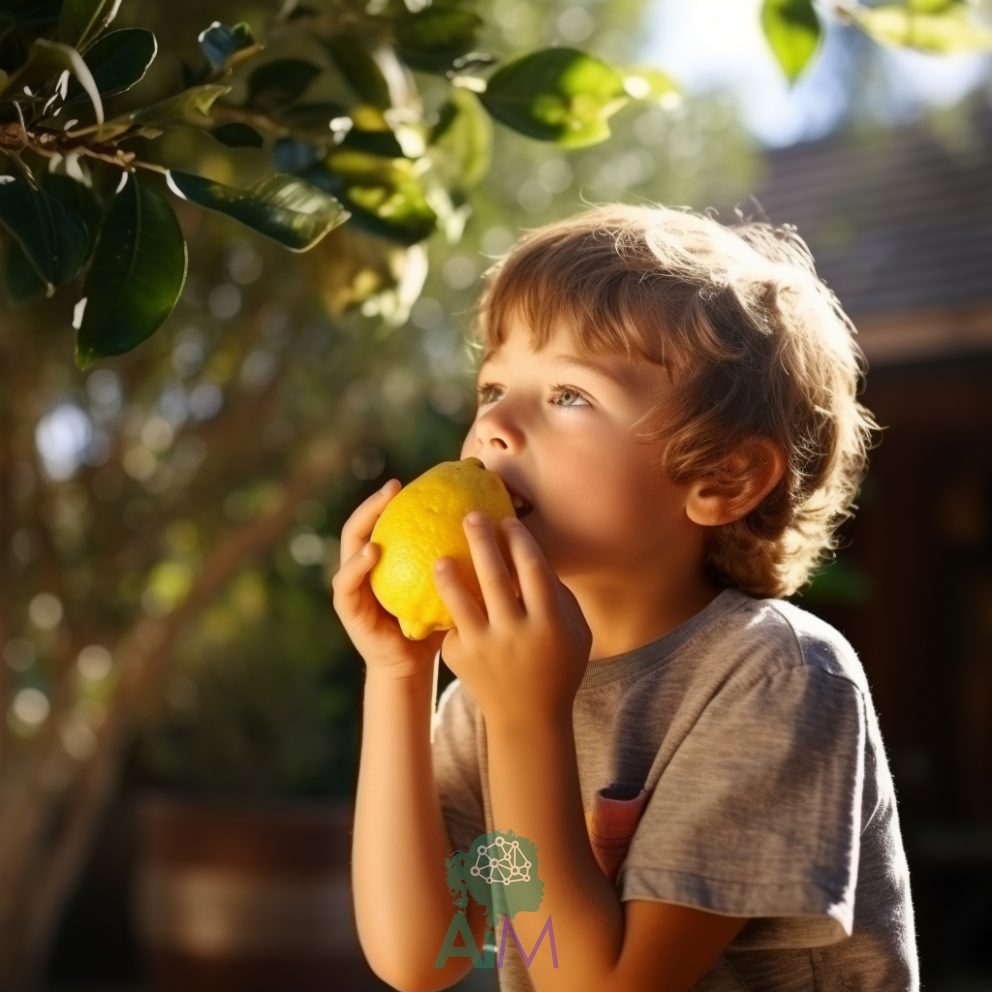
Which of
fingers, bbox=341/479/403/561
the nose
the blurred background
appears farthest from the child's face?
the blurred background

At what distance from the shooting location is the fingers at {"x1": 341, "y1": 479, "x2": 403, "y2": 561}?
140 centimetres

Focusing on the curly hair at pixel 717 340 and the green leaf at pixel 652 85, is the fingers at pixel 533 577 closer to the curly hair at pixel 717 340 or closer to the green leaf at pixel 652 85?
the curly hair at pixel 717 340

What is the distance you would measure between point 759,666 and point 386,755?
46 centimetres

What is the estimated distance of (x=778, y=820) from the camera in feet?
3.98

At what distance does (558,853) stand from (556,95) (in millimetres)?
841

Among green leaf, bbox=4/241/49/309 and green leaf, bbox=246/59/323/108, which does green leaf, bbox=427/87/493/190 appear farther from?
green leaf, bbox=4/241/49/309

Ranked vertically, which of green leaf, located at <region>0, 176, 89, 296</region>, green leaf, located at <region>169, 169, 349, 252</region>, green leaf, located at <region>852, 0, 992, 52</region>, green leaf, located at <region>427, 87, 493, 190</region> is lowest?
green leaf, located at <region>427, 87, 493, 190</region>

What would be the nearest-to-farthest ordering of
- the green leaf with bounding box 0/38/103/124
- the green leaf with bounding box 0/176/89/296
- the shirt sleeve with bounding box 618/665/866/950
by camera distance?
the green leaf with bounding box 0/38/103/124 → the green leaf with bounding box 0/176/89/296 → the shirt sleeve with bounding box 618/665/866/950

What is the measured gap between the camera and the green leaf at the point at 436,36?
1461 mm

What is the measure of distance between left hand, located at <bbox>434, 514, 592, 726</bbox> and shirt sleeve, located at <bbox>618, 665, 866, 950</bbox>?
0.52 feet

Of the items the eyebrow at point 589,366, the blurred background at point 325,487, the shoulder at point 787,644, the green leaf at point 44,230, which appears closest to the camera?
the green leaf at point 44,230

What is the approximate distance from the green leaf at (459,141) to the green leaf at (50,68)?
0.66 metres

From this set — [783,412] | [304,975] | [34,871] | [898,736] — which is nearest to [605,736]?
[783,412]

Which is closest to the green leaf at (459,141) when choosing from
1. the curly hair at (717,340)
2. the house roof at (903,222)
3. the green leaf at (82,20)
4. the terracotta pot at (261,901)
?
the curly hair at (717,340)
